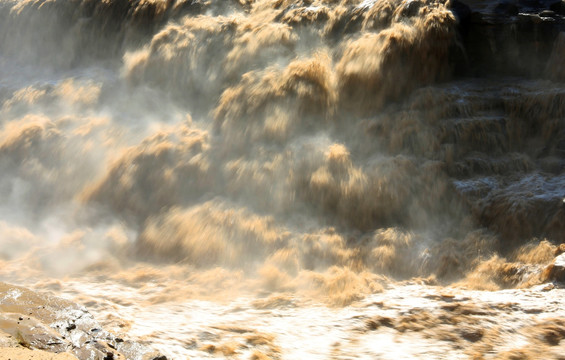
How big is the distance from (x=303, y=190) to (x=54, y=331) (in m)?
3.15

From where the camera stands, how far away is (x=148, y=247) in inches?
232

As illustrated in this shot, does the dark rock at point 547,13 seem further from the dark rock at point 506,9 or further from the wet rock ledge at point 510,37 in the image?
the dark rock at point 506,9

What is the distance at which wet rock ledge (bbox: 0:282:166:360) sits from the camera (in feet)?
9.64

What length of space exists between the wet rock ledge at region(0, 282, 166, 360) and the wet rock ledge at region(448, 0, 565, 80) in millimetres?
4777

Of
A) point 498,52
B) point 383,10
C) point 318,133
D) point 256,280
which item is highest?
point 383,10

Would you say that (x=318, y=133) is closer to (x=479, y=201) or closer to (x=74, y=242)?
(x=479, y=201)

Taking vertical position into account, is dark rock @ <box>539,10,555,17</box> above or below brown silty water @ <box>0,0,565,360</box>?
above

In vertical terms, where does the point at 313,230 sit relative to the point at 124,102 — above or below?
below

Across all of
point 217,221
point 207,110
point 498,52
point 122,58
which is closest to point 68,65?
point 122,58

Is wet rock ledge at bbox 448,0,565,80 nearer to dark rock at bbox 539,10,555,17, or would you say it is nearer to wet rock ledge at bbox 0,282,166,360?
dark rock at bbox 539,10,555,17

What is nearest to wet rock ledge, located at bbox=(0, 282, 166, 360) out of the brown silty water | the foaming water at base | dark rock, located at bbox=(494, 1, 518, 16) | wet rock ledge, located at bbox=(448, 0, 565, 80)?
the brown silty water

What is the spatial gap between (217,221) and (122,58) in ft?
12.5

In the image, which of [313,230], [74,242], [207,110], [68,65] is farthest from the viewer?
[68,65]

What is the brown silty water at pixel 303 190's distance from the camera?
418 centimetres
